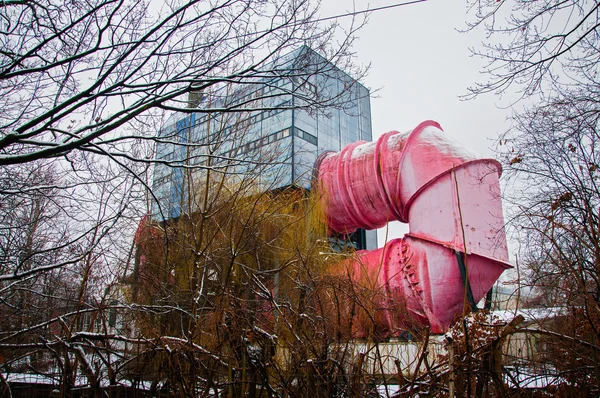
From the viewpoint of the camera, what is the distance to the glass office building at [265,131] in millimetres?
4652

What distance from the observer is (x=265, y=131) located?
9859 mm

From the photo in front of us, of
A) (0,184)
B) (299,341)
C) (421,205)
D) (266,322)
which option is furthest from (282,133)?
(299,341)

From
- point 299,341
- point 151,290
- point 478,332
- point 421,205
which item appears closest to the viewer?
point 478,332

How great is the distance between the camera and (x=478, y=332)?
9.41 ft

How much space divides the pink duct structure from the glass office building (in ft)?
4.29

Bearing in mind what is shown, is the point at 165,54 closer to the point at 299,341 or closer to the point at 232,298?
the point at 232,298

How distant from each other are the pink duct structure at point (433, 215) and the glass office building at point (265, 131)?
1307 millimetres

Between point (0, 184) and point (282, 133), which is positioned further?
point (282, 133)

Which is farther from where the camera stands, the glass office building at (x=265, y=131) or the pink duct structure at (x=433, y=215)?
the pink duct structure at (x=433, y=215)

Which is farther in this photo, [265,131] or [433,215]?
[265,131]

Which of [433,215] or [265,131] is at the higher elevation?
[265,131]

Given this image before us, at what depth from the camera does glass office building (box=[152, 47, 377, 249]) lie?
15.3ft

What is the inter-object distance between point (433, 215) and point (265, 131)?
3.87m

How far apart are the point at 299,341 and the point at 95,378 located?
163cm
